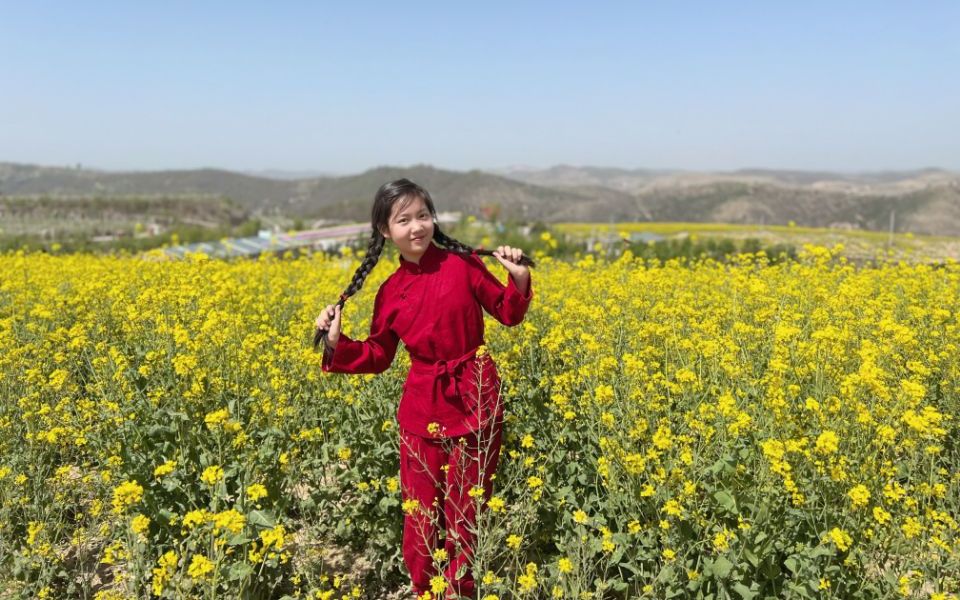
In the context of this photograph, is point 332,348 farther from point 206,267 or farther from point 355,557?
point 206,267

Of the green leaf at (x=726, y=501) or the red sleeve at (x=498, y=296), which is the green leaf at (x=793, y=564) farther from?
the red sleeve at (x=498, y=296)

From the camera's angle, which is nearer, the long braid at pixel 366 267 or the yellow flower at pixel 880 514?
the yellow flower at pixel 880 514

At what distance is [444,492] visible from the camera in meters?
2.40

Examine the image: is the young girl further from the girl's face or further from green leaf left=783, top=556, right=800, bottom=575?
green leaf left=783, top=556, right=800, bottom=575

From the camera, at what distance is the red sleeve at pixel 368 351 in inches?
94.0

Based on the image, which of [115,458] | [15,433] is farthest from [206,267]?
[115,458]

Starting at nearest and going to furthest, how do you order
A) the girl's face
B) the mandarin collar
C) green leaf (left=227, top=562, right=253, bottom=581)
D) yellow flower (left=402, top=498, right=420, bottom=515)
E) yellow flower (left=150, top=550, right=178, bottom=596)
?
yellow flower (left=150, top=550, right=178, bottom=596)
green leaf (left=227, top=562, right=253, bottom=581)
yellow flower (left=402, top=498, right=420, bottom=515)
the girl's face
the mandarin collar

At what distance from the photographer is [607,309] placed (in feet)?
14.3

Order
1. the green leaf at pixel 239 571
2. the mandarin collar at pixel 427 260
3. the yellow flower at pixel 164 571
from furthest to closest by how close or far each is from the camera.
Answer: the mandarin collar at pixel 427 260, the green leaf at pixel 239 571, the yellow flower at pixel 164 571

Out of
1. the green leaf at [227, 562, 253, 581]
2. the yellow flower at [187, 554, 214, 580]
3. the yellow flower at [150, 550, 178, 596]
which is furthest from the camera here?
the green leaf at [227, 562, 253, 581]

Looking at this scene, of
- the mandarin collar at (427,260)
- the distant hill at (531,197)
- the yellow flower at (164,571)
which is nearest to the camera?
the yellow flower at (164,571)

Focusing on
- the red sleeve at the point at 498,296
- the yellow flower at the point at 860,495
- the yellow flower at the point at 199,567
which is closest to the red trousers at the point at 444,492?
the red sleeve at the point at 498,296

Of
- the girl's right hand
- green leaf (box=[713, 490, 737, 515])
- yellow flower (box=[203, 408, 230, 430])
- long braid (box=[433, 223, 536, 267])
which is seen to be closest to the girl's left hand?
long braid (box=[433, 223, 536, 267])

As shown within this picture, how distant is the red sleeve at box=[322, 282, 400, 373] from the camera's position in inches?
94.0
